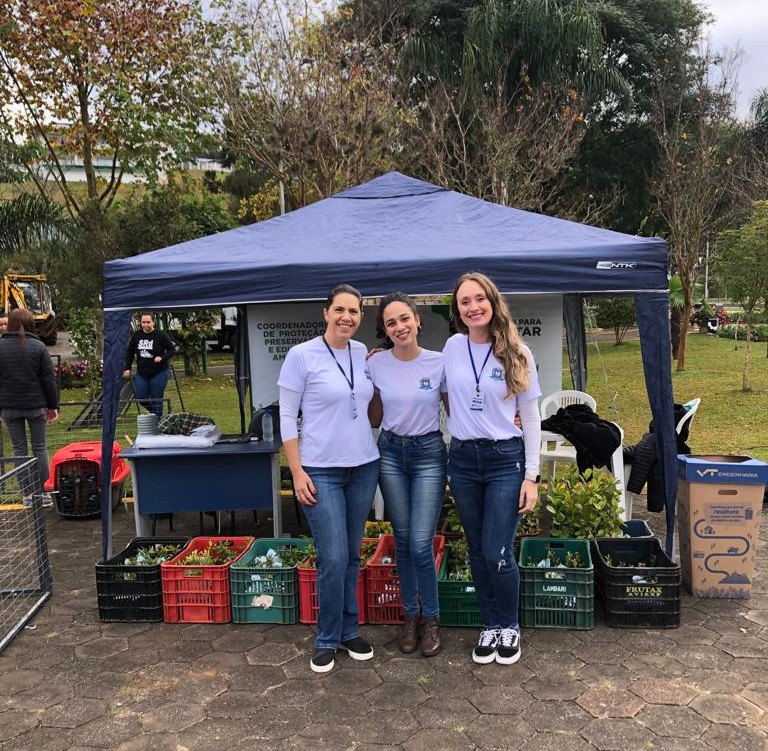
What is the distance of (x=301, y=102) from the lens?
13.1m

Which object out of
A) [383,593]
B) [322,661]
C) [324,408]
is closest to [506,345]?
[324,408]

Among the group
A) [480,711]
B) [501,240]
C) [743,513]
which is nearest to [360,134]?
[501,240]

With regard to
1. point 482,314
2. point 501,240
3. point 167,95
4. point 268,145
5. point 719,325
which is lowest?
point 719,325

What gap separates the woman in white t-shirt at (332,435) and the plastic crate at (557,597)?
1.07 metres

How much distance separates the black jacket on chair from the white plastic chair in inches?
2.0

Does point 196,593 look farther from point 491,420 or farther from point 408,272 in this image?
point 408,272

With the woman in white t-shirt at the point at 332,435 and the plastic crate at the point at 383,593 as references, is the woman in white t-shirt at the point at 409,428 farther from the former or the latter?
the plastic crate at the point at 383,593


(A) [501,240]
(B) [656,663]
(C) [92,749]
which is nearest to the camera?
(C) [92,749]

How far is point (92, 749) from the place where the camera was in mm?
2902

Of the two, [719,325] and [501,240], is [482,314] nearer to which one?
[501,240]

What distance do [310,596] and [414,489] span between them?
110 centimetres

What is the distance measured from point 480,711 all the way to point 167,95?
15.6 metres

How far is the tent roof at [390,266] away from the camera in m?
4.25

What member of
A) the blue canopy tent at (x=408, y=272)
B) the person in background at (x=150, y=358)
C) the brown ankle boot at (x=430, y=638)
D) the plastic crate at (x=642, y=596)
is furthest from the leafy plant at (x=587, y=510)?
the person in background at (x=150, y=358)
